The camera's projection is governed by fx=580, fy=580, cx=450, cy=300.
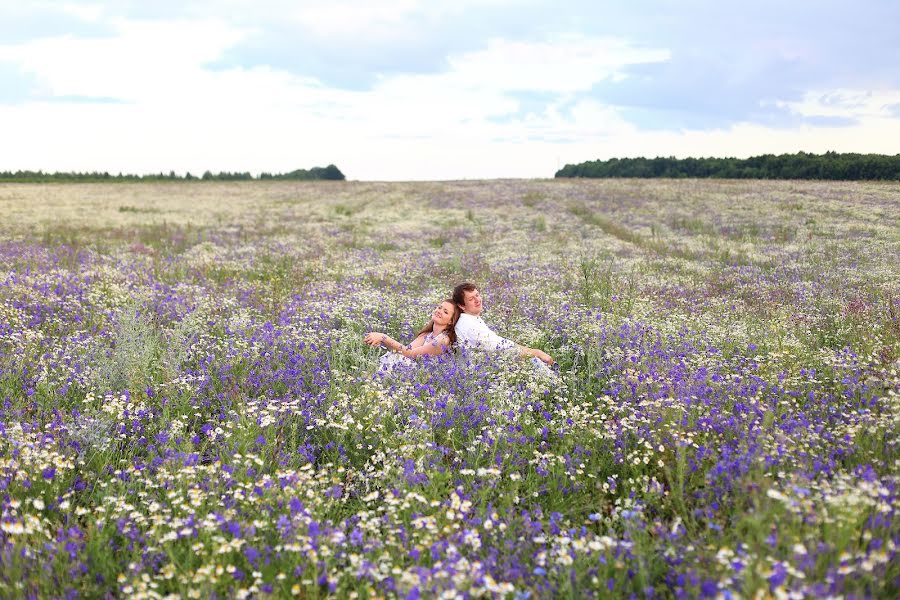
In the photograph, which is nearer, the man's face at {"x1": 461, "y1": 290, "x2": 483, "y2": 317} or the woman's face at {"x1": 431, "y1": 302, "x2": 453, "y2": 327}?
the woman's face at {"x1": 431, "y1": 302, "x2": 453, "y2": 327}

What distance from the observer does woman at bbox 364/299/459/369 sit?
706cm

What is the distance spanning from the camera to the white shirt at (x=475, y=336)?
6.96 meters

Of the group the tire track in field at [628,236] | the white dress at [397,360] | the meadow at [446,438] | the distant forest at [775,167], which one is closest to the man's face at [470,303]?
the white dress at [397,360]

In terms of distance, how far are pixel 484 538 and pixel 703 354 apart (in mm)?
4307

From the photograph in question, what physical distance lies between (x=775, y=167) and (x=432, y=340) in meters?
53.9

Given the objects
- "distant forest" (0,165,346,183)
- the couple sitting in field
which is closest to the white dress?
the couple sitting in field

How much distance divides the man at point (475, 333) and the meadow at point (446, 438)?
16.6 inches

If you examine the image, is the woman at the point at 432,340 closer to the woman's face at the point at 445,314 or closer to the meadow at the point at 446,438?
the woman's face at the point at 445,314

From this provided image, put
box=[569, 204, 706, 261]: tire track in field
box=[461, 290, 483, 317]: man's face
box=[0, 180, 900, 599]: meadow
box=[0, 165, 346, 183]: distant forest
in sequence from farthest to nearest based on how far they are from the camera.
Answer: box=[0, 165, 346, 183]: distant forest < box=[569, 204, 706, 261]: tire track in field < box=[461, 290, 483, 317]: man's face < box=[0, 180, 900, 599]: meadow

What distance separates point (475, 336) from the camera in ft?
23.5

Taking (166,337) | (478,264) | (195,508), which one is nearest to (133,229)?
(478,264)

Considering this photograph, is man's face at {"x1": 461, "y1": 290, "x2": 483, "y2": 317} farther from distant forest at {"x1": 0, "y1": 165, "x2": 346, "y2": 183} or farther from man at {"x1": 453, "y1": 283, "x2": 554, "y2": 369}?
distant forest at {"x1": 0, "y1": 165, "x2": 346, "y2": 183}

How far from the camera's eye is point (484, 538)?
353 centimetres

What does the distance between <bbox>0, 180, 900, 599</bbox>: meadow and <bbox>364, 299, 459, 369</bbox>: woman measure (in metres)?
0.69
